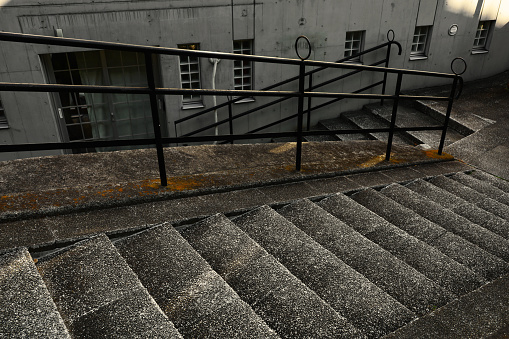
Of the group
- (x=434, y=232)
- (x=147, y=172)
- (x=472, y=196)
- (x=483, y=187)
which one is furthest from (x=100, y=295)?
(x=483, y=187)

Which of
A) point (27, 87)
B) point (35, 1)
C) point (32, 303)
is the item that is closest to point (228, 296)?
point (32, 303)

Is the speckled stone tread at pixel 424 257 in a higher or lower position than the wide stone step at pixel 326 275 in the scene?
lower

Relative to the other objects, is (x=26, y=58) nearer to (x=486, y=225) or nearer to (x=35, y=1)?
(x=35, y=1)

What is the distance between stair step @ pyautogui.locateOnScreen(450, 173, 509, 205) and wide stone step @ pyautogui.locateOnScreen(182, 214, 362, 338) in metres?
2.91

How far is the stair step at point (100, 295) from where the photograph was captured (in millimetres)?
1469

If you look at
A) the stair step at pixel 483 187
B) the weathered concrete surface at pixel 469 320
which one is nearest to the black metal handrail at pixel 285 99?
the stair step at pixel 483 187

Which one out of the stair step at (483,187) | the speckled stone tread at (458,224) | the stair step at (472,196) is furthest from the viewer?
the stair step at (483,187)

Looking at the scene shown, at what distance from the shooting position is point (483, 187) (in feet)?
13.0

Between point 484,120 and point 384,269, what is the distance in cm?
628

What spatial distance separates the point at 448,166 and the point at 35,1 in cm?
596

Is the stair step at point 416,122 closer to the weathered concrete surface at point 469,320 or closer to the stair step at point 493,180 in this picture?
the stair step at point 493,180

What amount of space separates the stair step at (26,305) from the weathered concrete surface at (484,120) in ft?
16.7

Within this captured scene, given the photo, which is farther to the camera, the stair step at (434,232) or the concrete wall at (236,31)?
the concrete wall at (236,31)

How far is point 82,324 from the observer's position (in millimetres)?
1479
